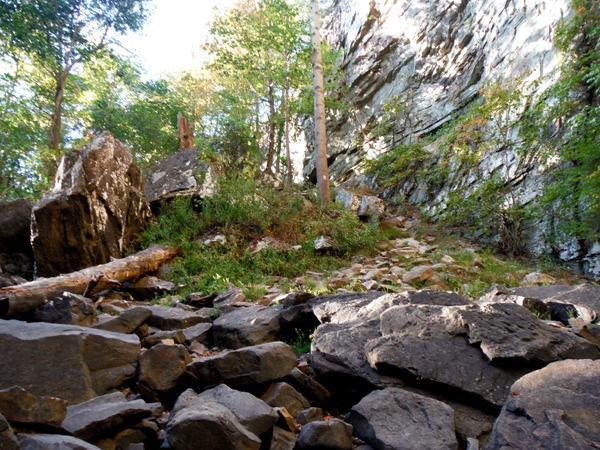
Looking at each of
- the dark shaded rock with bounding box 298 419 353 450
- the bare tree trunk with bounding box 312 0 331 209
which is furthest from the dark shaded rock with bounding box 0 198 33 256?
the dark shaded rock with bounding box 298 419 353 450

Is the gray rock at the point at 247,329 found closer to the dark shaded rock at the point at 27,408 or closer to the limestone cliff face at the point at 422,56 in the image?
the dark shaded rock at the point at 27,408

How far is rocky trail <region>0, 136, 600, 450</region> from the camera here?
1645mm

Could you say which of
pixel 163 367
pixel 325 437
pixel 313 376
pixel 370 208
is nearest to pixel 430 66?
pixel 370 208

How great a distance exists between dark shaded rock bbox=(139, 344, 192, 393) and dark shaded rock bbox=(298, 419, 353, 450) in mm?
1054

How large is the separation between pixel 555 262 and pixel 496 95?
4.17 m

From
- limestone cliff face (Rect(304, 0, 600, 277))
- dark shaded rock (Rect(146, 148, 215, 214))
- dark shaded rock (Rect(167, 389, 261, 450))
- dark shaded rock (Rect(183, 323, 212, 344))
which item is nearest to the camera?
dark shaded rock (Rect(167, 389, 261, 450))

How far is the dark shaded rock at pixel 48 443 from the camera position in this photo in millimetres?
1364

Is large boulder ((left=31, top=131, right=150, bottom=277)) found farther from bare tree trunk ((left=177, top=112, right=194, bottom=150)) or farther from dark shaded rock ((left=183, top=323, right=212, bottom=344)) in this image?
bare tree trunk ((left=177, top=112, right=194, bottom=150))

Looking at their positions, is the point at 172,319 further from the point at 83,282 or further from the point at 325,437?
the point at 325,437

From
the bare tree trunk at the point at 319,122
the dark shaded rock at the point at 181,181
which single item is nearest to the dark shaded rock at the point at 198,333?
the dark shaded rock at the point at 181,181

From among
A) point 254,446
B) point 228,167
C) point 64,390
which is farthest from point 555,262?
point 228,167

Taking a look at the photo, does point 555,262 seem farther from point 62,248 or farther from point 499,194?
point 62,248

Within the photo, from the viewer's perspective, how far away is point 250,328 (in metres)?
3.52

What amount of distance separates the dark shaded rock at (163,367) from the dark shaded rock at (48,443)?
0.91m
